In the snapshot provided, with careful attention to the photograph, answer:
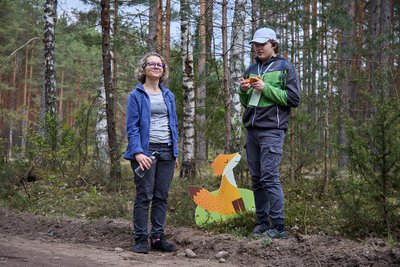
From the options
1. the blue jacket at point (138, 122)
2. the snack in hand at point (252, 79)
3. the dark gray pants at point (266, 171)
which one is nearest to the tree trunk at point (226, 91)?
the dark gray pants at point (266, 171)

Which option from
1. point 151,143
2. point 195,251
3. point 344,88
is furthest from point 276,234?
point 344,88

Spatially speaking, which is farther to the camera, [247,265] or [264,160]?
[264,160]

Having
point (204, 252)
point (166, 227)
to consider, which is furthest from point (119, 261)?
point (166, 227)

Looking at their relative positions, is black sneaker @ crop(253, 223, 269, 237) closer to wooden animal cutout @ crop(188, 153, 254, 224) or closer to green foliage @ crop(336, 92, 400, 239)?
wooden animal cutout @ crop(188, 153, 254, 224)

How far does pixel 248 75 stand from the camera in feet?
17.7

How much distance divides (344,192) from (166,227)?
222cm

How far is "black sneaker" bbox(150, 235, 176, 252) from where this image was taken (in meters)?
5.04

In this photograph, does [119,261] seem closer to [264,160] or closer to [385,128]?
[264,160]

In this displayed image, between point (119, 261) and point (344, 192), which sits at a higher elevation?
point (344, 192)

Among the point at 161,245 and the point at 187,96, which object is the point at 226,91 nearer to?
the point at 161,245

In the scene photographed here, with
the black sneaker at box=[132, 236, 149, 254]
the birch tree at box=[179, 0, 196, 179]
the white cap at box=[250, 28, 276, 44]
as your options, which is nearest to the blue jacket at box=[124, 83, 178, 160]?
the black sneaker at box=[132, 236, 149, 254]

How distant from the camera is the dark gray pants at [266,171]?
16.3 feet

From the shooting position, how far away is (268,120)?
511 centimetres

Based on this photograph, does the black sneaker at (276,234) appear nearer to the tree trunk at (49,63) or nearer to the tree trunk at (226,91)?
the tree trunk at (226,91)
